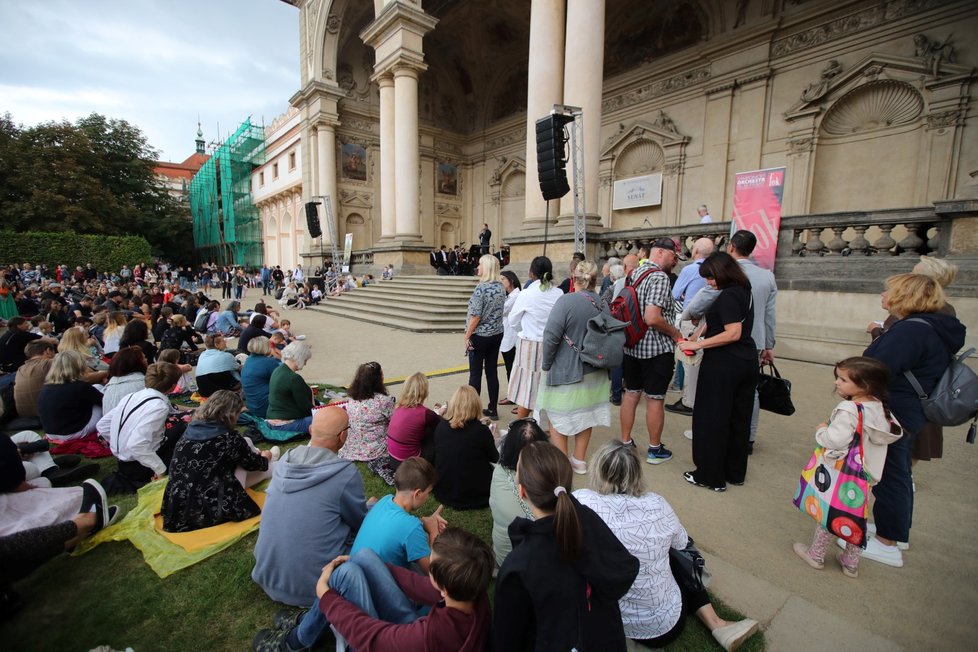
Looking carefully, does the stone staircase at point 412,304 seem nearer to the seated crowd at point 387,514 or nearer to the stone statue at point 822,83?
the seated crowd at point 387,514

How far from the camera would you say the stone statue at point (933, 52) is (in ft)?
33.3

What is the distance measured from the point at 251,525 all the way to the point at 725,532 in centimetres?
317

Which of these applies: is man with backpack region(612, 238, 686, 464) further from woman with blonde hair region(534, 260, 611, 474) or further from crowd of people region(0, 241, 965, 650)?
woman with blonde hair region(534, 260, 611, 474)

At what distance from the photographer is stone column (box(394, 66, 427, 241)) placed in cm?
1561

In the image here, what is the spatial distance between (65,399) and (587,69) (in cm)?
1051

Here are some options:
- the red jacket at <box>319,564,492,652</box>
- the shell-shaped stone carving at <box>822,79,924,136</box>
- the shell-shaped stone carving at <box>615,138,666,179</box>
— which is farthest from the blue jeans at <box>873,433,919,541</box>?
the shell-shaped stone carving at <box>615,138,666,179</box>

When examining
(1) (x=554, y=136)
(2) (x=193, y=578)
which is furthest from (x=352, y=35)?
(2) (x=193, y=578)

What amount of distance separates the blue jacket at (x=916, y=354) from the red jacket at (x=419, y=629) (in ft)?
8.77

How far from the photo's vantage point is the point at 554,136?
8.07m

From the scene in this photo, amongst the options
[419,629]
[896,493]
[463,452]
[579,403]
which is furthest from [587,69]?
[419,629]

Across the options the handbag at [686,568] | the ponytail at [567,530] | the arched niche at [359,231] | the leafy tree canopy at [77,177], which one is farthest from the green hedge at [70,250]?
the handbag at [686,568]

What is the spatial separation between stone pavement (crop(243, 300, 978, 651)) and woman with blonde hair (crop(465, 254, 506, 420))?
64cm

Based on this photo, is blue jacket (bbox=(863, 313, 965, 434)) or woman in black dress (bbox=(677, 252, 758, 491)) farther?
woman in black dress (bbox=(677, 252, 758, 491))

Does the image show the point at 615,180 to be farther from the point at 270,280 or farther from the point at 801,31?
the point at 270,280
